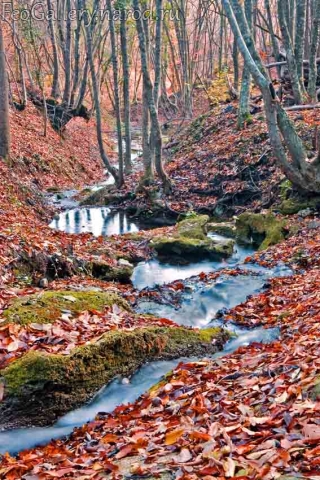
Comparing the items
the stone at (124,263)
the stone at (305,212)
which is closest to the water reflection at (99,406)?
the stone at (124,263)

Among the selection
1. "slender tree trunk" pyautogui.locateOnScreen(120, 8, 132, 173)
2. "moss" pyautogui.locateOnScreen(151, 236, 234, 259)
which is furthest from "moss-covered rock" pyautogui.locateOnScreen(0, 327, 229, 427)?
"slender tree trunk" pyautogui.locateOnScreen(120, 8, 132, 173)

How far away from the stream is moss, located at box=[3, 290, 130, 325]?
3.95ft

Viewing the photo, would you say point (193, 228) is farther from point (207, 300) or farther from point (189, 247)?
point (207, 300)

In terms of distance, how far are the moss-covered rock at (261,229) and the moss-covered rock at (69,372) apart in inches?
276

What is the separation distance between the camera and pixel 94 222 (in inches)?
652

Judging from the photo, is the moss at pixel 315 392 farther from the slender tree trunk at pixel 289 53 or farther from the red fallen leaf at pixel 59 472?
the slender tree trunk at pixel 289 53

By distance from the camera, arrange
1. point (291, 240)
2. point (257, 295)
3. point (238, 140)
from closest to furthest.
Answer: point (257, 295)
point (291, 240)
point (238, 140)

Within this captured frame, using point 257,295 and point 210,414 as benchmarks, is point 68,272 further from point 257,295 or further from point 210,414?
point 210,414

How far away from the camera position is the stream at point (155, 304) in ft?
15.1

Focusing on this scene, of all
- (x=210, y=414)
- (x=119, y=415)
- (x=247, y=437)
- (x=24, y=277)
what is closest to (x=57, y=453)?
(x=119, y=415)

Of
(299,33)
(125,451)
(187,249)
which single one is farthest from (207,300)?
(299,33)

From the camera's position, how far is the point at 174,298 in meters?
9.03

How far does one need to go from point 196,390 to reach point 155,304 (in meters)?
4.06

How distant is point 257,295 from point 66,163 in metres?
17.2
